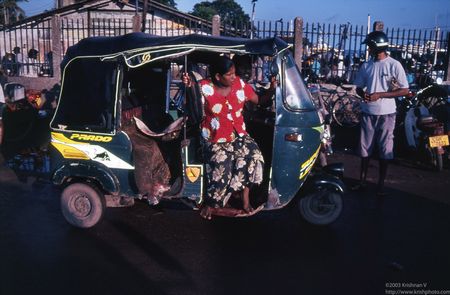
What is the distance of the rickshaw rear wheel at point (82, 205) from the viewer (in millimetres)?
5227

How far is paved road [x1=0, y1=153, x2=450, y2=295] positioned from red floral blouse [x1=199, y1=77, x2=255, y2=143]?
1.13 meters

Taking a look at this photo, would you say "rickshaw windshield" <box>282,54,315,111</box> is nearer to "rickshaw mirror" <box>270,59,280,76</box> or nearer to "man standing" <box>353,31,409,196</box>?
"rickshaw mirror" <box>270,59,280,76</box>

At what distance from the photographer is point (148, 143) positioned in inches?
210

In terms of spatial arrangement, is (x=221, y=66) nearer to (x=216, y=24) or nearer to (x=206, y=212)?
(x=206, y=212)

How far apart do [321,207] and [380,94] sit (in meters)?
1.96

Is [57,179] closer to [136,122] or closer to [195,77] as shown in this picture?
[136,122]

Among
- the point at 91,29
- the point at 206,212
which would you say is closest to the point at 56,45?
the point at 91,29

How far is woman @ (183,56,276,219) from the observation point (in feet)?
15.9

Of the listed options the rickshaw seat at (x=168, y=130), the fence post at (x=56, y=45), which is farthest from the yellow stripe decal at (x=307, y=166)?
the fence post at (x=56, y=45)

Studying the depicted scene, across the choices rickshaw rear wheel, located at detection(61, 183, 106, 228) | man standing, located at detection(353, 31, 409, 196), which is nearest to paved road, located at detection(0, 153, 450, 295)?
Answer: rickshaw rear wheel, located at detection(61, 183, 106, 228)

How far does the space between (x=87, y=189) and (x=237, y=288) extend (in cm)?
224

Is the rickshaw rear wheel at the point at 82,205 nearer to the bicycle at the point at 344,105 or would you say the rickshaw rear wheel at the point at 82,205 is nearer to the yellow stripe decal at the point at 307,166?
the yellow stripe decal at the point at 307,166

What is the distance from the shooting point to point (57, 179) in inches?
207

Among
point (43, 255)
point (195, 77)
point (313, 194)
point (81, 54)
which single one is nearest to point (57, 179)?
point (43, 255)
